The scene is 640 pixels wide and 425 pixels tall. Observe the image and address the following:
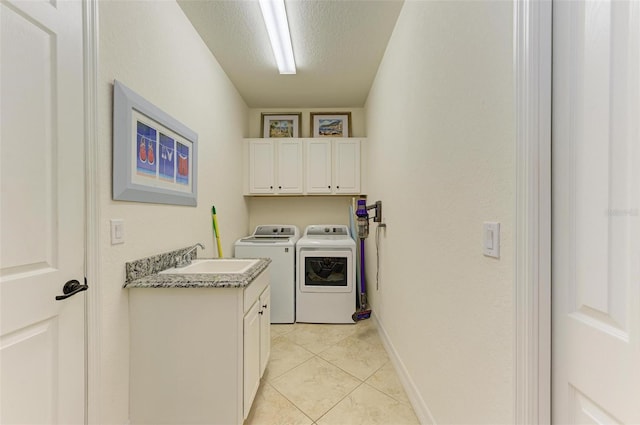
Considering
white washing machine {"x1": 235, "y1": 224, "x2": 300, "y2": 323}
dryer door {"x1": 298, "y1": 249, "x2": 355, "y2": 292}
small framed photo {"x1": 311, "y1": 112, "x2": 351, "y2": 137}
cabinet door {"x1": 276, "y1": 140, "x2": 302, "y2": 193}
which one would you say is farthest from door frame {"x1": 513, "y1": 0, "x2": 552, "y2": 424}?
small framed photo {"x1": 311, "y1": 112, "x2": 351, "y2": 137}

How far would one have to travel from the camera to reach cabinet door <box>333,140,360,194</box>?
3.39m

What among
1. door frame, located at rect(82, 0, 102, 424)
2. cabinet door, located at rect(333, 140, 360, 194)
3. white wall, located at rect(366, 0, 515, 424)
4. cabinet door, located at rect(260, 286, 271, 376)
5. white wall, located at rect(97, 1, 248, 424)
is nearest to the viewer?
white wall, located at rect(366, 0, 515, 424)

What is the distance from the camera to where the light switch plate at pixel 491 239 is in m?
0.85

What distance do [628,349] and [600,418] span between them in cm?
21

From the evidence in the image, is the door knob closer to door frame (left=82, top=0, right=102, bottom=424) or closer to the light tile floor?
door frame (left=82, top=0, right=102, bottom=424)

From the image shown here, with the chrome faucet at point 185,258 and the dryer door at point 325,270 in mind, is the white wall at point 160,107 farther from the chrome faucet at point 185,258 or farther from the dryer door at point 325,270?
the dryer door at point 325,270

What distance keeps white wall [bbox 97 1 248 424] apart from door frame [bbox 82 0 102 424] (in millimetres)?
39

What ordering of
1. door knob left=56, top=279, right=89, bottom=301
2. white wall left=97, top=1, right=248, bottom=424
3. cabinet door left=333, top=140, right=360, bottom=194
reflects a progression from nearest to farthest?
door knob left=56, top=279, right=89, bottom=301 → white wall left=97, top=1, right=248, bottom=424 → cabinet door left=333, top=140, right=360, bottom=194

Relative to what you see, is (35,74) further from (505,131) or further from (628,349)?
(628,349)

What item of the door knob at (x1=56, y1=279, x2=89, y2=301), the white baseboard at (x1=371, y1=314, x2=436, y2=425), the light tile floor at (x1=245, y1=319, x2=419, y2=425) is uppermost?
the door knob at (x1=56, y1=279, x2=89, y2=301)

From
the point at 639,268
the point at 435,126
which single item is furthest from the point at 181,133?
the point at 639,268

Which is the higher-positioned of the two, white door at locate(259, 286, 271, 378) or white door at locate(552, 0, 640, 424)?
white door at locate(552, 0, 640, 424)

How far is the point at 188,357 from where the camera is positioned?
1344mm

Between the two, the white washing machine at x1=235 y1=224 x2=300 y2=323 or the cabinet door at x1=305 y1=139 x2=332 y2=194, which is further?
the cabinet door at x1=305 y1=139 x2=332 y2=194
